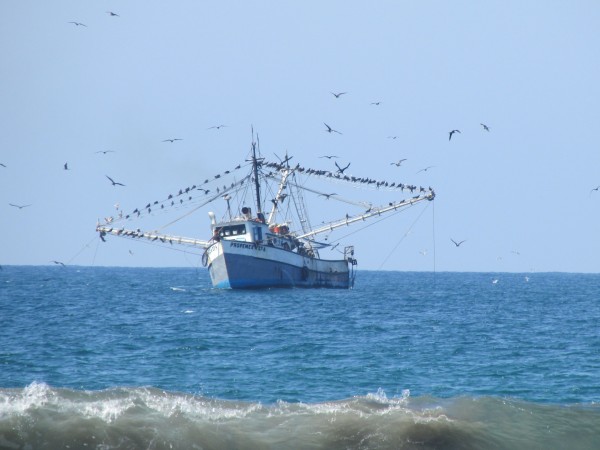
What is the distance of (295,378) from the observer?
1224 inches

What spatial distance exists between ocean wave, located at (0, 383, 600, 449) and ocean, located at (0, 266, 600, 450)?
0.04 metres

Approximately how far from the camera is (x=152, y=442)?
812 inches

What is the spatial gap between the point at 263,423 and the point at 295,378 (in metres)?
8.72

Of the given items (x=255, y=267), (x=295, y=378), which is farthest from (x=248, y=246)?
(x=295, y=378)

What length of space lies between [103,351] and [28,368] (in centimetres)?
538

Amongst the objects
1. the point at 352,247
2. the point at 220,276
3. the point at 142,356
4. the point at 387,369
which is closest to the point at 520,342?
the point at 387,369

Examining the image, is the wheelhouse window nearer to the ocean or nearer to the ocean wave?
the ocean

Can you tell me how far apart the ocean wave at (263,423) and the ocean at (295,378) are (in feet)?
0.14

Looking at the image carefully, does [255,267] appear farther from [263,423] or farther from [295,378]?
[263,423]

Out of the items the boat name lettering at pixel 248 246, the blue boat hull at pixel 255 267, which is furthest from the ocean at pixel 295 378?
the blue boat hull at pixel 255 267

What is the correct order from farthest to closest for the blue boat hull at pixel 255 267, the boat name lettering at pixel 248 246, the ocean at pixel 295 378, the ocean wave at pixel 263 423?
the blue boat hull at pixel 255 267 < the boat name lettering at pixel 248 246 < the ocean at pixel 295 378 < the ocean wave at pixel 263 423

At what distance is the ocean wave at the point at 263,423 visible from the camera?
20859 mm

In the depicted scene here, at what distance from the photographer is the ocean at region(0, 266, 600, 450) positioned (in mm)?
21453

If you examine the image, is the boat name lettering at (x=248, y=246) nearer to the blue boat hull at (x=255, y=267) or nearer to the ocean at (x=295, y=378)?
the blue boat hull at (x=255, y=267)
